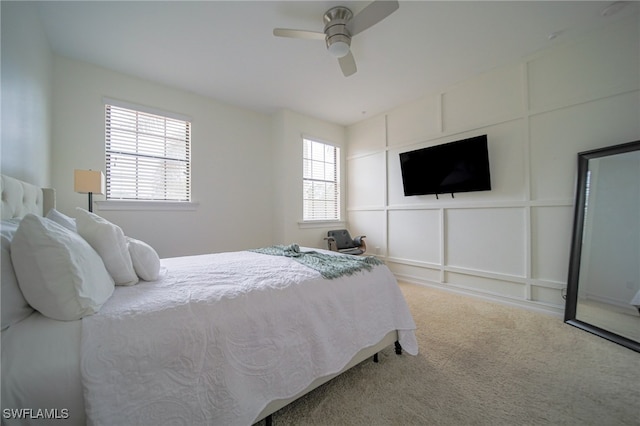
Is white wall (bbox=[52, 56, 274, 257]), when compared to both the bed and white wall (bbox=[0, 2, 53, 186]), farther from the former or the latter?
the bed

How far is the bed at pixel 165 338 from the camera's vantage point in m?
0.78

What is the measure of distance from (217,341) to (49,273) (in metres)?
0.64

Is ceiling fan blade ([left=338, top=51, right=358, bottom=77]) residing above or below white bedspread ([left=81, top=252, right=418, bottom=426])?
above

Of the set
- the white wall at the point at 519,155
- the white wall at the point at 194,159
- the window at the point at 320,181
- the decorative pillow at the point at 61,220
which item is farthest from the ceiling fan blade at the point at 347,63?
the decorative pillow at the point at 61,220

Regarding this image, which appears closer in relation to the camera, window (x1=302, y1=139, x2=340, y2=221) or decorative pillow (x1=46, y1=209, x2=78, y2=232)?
decorative pillow (x1=46, y1=209, x2=78, y2=232)

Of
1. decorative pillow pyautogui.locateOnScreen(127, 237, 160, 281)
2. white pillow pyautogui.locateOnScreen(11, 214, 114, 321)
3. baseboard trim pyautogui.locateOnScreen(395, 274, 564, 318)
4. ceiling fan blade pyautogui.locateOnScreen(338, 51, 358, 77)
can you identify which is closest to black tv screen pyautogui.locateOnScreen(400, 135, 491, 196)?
baseboard trim pyautogui.locateOnScreen(395, 274, 564, 318)

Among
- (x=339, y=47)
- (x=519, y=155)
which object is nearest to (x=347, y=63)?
(x=339, y=47)

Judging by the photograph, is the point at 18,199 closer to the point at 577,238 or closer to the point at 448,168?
the point at 448,168

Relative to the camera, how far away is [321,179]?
15.7 feet

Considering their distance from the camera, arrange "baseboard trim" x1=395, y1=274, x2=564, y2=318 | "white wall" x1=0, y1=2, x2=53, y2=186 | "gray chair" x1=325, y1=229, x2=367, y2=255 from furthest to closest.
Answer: "gray chair" x1=325, y1=229, x2=367, y2=255 < "baseboard trim" x1=395, y1=274, x2=564, y2=318 < "white wall" x1=0, y1=2, x2=53, y2=186

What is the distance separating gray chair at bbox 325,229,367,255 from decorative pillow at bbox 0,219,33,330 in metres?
3.62

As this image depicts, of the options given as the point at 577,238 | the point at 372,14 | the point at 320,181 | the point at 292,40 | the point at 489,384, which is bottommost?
the point at 489,384

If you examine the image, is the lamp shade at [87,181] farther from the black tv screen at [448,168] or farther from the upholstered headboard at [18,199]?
the black tv screen at [448,168]

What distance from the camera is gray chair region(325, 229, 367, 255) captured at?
432 centimetres
